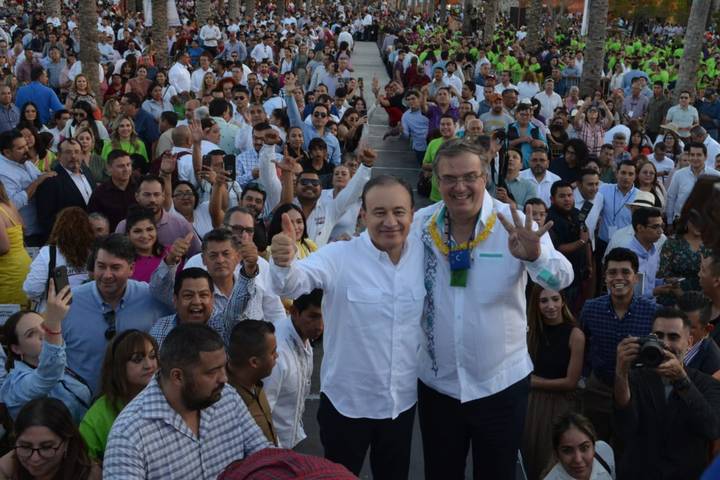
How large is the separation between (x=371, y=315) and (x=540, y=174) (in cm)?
631

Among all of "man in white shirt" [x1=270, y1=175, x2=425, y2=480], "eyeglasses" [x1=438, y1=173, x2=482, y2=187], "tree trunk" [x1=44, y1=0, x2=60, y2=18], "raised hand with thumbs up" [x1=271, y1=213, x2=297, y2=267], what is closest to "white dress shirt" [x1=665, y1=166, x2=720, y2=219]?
"eyeglasses" [x1=438, y1=173, x2=482, y2=187]

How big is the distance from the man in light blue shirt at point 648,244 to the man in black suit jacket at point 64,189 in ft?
16.1

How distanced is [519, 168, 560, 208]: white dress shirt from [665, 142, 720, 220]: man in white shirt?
4.79ft

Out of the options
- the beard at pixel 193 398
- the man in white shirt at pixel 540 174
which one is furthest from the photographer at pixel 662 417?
the man in white shirt at pixel 540 174

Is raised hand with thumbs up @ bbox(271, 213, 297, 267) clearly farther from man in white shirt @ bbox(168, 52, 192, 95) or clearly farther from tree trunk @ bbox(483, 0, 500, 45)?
tree trunk @ bbox(483, 0, 500, 45)

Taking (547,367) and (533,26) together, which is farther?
(533,26)

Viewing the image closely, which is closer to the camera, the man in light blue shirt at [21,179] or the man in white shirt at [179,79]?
the man in light blue shirt at [21,179]

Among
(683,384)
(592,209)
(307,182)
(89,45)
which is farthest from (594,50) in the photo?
(683,384)

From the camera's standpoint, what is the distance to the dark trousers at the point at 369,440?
370cm

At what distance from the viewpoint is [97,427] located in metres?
4.03

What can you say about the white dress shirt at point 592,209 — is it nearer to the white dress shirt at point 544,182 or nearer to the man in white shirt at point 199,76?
the white dress shirt at point 544,182

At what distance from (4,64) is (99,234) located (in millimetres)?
12048

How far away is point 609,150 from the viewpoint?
10.5 metres

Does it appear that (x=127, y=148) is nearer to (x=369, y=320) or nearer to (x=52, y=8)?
(x=369, y=320)
